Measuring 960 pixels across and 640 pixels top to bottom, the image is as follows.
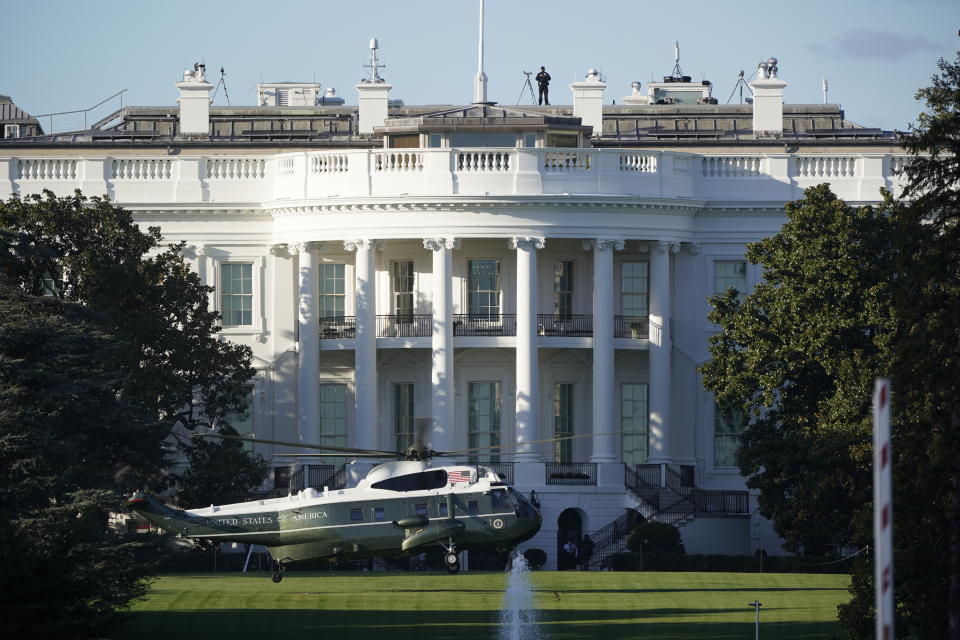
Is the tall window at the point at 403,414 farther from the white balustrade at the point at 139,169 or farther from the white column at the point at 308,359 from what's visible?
the white balustrade at the point at 139,169

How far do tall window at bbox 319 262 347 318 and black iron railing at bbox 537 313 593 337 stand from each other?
261 inches

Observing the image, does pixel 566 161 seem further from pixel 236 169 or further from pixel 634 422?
pixel 236 169

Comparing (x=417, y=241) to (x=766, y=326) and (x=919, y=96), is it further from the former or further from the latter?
(x=919, y=96)

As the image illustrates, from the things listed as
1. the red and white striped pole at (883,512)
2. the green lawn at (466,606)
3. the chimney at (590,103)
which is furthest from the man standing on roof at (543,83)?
the red and white striped pole at (883,512)

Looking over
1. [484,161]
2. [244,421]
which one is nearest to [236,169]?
[244,421]

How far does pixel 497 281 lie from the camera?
243 ft

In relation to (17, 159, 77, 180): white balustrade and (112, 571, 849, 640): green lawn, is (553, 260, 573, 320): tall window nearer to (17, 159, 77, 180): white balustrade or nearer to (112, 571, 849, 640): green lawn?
(112, 571, 849, 640): green lawn

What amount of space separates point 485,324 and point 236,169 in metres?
9.79

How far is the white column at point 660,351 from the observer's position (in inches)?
2840

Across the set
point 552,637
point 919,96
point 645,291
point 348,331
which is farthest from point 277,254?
point 919,96

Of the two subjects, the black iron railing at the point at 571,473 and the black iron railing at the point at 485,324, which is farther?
the black iron railing at the point at 485,324

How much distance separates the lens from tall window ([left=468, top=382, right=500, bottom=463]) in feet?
243

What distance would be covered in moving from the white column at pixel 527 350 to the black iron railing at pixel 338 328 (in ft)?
19.7

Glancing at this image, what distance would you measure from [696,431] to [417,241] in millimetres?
10813
